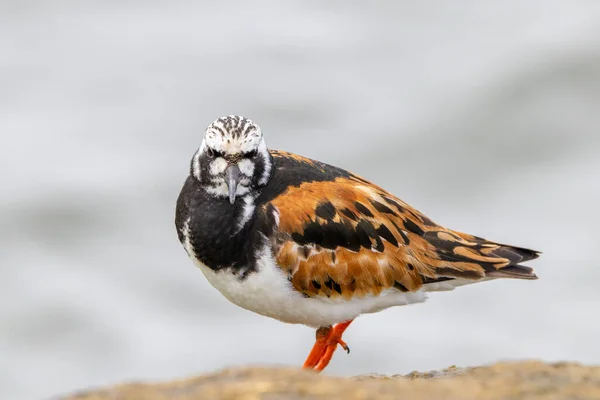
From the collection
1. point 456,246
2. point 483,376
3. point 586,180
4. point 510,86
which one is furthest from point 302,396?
point 510,86

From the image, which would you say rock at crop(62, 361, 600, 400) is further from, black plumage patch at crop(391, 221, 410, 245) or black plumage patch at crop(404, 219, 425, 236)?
black plumage patch at crop(404, 219, 425, 236)

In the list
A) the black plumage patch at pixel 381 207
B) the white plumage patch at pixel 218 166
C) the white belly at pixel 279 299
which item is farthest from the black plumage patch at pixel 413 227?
the white plumage patch at pixel 218 166

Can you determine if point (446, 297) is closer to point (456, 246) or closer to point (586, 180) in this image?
point (586, 180)

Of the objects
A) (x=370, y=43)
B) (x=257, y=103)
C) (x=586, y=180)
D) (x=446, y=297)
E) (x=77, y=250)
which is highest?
(x=370, y=43)

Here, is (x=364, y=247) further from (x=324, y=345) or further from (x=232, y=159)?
(x=232, y=159)

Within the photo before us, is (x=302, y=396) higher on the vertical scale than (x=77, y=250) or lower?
lower

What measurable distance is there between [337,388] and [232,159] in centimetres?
279

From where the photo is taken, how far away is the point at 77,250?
14.7m

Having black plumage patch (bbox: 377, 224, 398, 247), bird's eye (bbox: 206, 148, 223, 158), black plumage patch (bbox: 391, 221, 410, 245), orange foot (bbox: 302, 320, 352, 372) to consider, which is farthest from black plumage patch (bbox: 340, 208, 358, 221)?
bird's eye (bbox: 206, 148, 223, 158)

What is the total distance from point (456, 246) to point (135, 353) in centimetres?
650

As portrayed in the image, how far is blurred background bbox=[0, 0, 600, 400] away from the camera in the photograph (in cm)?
1304

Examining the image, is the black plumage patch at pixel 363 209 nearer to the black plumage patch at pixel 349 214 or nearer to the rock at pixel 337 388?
the black plumage patch at pixel 349 214

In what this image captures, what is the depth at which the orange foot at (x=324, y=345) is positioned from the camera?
749cm

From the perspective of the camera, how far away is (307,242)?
6.98 m
